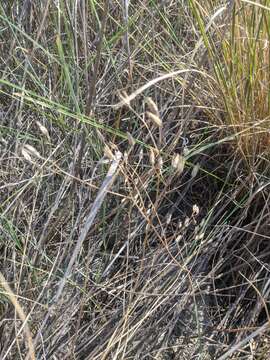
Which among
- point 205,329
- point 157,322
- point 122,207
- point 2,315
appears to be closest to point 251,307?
point 205,329

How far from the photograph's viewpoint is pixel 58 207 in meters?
1.17

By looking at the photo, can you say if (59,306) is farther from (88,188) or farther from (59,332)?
(88,188)

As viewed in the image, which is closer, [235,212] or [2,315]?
[2,315]

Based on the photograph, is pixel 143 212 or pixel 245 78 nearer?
pixel 143 212

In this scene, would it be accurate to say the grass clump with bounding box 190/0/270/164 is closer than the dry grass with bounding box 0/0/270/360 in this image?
No

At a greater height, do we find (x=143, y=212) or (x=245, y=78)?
(x=245, y=78)

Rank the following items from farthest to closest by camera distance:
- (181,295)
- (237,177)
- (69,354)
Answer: (237,177)
(181,295)
(69,354)

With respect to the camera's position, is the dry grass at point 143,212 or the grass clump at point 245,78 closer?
the dry grass at point 143,212

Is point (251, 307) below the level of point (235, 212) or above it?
below

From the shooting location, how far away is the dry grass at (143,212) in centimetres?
103

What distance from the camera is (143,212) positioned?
1015 millimetres

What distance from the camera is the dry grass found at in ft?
3.39

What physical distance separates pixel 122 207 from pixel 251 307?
A: 12.0 inches

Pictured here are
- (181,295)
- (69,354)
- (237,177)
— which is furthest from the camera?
(237,177)
